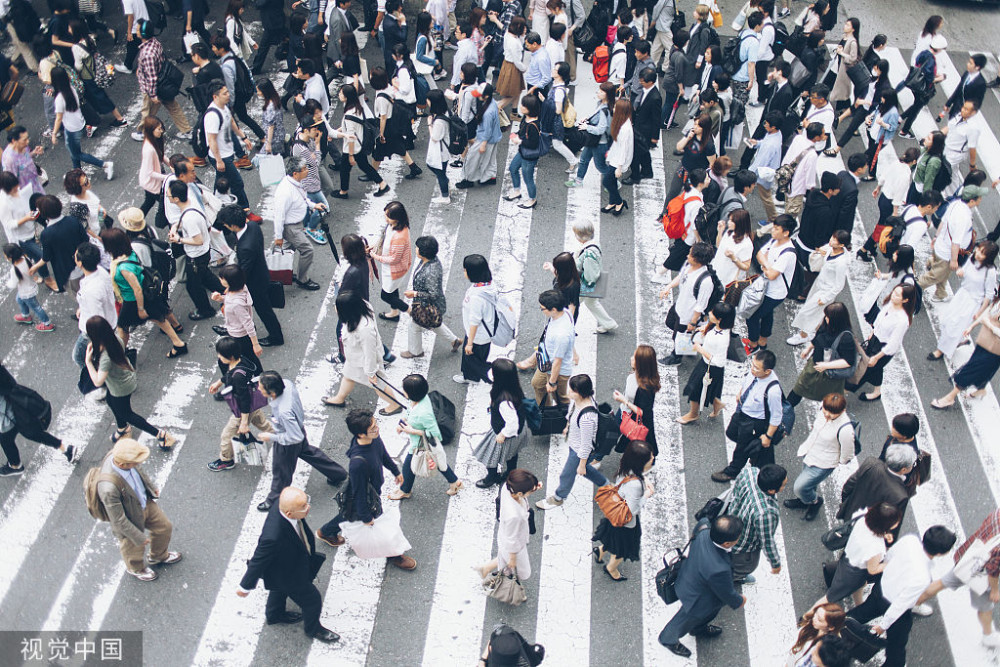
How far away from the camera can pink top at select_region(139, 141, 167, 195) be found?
10961mm

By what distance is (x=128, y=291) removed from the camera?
376 inches

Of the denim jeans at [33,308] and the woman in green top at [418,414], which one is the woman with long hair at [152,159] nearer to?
the denim jeans at [33,308]

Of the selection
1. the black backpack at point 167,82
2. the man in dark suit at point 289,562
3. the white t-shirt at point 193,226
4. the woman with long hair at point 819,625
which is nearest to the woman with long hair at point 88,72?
the black backpack at point 167,82

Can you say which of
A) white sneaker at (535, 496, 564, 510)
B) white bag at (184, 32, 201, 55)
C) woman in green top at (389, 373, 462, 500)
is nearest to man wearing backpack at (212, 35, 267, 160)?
white bag at (184, 32, 201, 55)

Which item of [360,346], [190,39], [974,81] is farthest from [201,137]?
[974,81]

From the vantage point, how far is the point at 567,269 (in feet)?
31.2

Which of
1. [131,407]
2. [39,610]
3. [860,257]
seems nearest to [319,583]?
[39,610]

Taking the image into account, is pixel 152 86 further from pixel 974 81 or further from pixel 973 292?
pixel 974 81

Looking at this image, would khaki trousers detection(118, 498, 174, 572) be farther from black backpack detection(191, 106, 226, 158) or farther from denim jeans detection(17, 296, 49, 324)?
black backpack detection(191, 106, 226, 158)

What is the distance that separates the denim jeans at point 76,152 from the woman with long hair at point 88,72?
29.4 inches

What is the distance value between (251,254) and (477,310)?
103 inches

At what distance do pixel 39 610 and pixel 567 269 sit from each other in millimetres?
5982

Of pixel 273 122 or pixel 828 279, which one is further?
pixel 273 122

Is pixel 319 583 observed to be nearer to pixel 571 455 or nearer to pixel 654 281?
pixel 571 455
